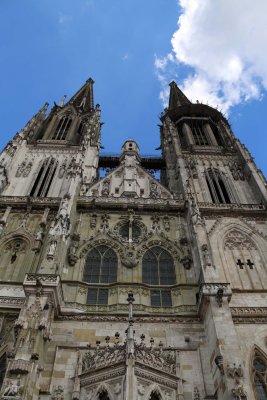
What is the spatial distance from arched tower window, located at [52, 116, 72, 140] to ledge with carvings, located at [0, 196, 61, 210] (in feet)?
33.6

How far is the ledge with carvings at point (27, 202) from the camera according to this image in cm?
2003

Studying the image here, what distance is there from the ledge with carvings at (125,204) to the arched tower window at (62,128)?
11.0m

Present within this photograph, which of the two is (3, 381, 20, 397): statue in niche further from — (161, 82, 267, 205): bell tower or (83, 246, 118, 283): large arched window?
(161, 82, 267, 205): bell tower

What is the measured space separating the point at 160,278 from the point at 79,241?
4227 millimetres

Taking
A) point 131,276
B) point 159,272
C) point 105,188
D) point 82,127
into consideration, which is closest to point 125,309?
point 131,276

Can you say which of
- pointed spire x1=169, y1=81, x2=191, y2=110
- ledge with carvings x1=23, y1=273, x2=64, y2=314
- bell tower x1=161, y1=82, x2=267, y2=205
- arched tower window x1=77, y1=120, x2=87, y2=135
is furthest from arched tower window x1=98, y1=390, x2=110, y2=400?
pointed spire x1=169, y1=81, x2=191, y2=110

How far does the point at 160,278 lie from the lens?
1658 cm

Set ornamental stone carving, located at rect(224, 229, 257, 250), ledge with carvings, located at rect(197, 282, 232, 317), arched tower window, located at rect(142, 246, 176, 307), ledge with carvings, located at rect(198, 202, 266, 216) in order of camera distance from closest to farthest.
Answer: ledge with carvings, located at rect(197, 282, 232, 317), arched tower window, located at rect(142, 246, 176, 307), ornamental stone carving, located at rect(224, 229, 257, 250), ledge with carvings, located at rect(198, 202, 266, 216)

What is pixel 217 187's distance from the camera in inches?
937

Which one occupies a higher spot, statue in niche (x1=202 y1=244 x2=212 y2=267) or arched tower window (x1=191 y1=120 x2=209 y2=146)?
arched tower window (x1=191 y1=120 x2=209 y2=146)

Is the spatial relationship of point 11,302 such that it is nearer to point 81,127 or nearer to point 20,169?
point 20,169

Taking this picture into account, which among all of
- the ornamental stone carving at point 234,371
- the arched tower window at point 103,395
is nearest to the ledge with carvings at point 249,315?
the ornamental stone carving at point 234,371

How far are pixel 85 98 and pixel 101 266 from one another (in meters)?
27.1

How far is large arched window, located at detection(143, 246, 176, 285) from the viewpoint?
16500mm
